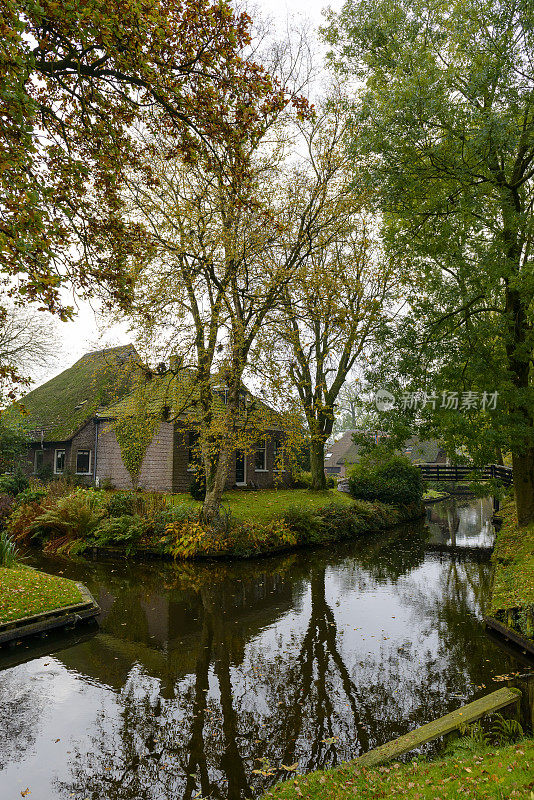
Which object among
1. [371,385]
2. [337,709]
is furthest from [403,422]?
[337,709]

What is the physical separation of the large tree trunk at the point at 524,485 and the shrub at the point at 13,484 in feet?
70.1

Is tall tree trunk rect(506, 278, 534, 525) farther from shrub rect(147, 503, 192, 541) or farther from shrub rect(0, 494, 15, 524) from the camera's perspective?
shrub rect(0, 494, 15, 524)

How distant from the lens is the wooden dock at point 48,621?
29.0ft

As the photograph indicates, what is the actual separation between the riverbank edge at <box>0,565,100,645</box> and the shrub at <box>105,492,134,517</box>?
6.34 metres

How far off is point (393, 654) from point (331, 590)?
14.8 feet

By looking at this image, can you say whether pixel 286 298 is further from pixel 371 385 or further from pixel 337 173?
pixel 337 173

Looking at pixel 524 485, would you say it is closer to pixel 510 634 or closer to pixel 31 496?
pixel 510 634

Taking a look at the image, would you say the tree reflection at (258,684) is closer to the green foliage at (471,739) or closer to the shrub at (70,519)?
the green foliage at (471,739)

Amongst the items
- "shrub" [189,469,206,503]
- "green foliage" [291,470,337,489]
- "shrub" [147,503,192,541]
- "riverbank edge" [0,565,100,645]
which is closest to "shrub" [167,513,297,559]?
"shrub" [147,503,192,541]

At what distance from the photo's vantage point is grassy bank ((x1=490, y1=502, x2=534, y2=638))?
8922 mm

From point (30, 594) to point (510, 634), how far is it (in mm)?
8881

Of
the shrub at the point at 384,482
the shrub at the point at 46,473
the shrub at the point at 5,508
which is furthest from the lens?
the shrub at the point at 46,473

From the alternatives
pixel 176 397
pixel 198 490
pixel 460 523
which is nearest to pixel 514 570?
pixel 176 397

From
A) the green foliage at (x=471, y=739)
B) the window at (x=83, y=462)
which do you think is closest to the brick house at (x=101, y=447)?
the window at (x=83, y=462)
